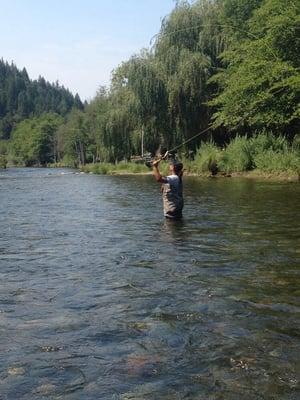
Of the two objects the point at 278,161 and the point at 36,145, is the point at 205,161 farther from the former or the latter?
the point at 36,145

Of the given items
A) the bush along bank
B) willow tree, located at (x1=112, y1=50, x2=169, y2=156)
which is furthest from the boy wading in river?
willow tree, located at (x1=112, y1=50, x2=169, y2=156)

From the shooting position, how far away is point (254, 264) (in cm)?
910

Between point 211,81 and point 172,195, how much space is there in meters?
29.3

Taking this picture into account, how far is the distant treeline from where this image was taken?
94.8ft

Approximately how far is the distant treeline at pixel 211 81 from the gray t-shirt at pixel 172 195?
13.7 metres

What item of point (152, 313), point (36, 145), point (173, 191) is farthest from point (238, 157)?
point (36, 145)

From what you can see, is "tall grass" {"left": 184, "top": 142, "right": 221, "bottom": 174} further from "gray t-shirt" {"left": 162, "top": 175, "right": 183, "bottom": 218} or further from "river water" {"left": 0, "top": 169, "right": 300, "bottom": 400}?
"river water" {"left": 0, "top": 169, "right": 300, "bottom": 400}

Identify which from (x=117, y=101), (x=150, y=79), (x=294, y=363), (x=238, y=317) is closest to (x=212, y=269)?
(x=238, y=317)

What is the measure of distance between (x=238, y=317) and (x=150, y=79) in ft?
127

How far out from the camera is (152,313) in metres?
6.51

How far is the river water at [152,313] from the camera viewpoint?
15.1ft

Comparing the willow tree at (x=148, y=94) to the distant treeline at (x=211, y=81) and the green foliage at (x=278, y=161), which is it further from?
the green foliage at (x=278, y=161)

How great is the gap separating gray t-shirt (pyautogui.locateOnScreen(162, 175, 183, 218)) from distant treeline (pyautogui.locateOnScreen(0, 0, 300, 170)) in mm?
13712

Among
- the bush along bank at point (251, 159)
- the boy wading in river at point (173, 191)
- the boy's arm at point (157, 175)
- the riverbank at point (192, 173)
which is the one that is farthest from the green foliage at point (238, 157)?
the boy's arm at point (157, 175)
